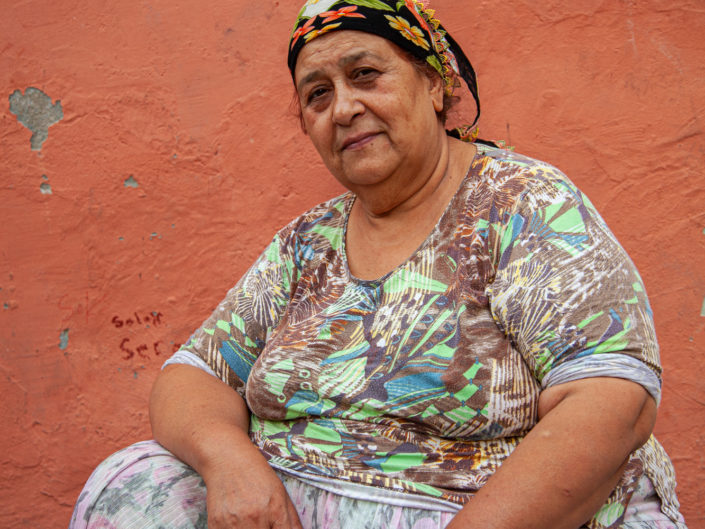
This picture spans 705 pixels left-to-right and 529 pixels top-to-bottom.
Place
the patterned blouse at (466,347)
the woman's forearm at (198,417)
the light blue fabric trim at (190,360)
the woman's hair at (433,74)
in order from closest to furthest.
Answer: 1. the patterned blouse at (466,347)
2. the woman's forearm at (198,417)
3. the woman's hair at (433,74)
4. the light blue fabric trim at (190,360)

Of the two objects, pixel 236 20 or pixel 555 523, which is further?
pixel 236 20

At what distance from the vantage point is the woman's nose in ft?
5.59

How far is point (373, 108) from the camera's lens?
170cm

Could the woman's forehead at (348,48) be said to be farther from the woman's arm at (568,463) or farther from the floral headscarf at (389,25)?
the woman's arm at (568,463)

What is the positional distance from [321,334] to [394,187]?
1.42 feet

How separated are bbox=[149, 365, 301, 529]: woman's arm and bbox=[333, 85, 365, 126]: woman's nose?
0.81m

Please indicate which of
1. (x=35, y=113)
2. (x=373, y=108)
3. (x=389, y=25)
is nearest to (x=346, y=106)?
(x=373, y=108)

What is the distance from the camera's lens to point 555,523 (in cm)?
126

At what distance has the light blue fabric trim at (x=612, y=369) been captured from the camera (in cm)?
130

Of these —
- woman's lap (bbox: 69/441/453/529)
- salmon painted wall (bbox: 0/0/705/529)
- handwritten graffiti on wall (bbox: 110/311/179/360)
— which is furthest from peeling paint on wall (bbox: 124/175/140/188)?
woman's lap (bbox: 69/441/453/529)

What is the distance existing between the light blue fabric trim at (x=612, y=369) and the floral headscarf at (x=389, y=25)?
0.90 meters

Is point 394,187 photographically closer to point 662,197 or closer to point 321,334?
point 321,334

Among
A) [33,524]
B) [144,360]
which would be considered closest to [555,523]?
[144,360]

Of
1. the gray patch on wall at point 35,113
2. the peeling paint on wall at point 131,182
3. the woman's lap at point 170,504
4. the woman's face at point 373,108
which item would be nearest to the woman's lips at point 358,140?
the woman's face at point 373,108
